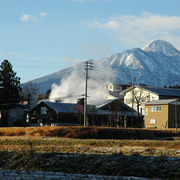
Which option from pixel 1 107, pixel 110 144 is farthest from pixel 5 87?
pixel 110 144

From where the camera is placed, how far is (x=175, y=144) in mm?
33562

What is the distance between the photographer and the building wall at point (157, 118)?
232 feet

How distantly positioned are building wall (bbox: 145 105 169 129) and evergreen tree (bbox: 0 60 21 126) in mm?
25850

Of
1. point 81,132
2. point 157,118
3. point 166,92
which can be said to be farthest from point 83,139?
point 166,92

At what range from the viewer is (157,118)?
7244cm

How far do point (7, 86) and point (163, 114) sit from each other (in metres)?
29.9

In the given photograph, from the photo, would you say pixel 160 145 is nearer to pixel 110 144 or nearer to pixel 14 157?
pixel 110 144

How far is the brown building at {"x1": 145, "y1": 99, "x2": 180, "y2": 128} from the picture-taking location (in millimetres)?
70375

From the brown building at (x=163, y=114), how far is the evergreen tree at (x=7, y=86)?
2615 centimetres

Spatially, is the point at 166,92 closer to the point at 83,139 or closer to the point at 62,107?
the point at 62,107

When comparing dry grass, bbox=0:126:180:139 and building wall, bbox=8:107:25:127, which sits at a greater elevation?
building wall, bbox=8:107:25:127

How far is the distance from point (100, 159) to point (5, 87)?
56302mm

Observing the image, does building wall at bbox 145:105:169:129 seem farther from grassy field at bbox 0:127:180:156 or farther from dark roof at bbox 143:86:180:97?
grassy field at bbox 0:127:180:156

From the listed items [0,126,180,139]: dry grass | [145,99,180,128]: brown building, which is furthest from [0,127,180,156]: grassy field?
[145,99,180,128]: brown building
